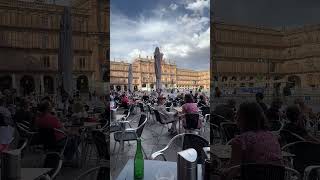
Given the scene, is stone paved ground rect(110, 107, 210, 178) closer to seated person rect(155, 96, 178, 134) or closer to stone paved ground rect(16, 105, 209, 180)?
stone paved ground rect(16, 105, 209, 180)

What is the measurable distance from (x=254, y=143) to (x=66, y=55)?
129 inches

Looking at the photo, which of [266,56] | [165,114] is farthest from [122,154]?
[266,56]

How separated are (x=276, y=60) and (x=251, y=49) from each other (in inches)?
17.5

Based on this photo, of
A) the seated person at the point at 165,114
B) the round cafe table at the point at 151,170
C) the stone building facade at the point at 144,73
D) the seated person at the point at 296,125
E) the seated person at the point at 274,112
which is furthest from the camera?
the seated person at the point at 165,114

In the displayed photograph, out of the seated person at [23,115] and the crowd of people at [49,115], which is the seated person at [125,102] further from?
the seated person at [23,115]

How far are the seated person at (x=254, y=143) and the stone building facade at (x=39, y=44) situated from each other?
96.1 inches

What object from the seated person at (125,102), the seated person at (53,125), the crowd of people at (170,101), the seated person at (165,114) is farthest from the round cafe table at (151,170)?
the seated person at (165,114)

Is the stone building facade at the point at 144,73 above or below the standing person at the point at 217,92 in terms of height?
above

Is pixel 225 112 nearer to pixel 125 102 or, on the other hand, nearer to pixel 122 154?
pixel 125 102

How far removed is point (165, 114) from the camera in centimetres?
683

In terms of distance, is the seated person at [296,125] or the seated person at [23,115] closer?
the seated person at [296,125]

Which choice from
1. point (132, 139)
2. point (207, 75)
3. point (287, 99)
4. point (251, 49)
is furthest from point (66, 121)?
point (251, 49)

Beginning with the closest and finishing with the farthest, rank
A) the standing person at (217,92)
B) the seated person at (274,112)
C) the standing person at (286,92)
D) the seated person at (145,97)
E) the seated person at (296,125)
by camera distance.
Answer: the seated person at (296,125) < the seated person at (274,112) < the standing person at (286,92) < the standing person at (217,92) < the seated person at (145,97)

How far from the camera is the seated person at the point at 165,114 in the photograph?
6.63 m
